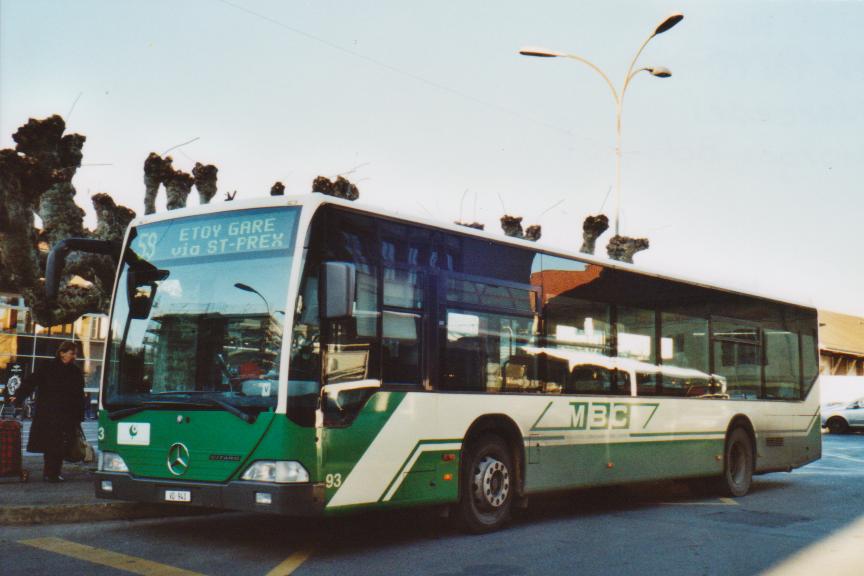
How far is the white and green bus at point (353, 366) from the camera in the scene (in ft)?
23.7

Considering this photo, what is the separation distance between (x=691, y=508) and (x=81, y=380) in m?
7.81

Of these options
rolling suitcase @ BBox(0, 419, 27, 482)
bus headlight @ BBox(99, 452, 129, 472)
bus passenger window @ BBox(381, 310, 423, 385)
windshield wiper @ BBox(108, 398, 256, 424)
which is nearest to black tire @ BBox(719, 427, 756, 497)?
bus passenger window @ BBox(381, 310, 423, 385)

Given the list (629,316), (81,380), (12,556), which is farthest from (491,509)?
(81,380)

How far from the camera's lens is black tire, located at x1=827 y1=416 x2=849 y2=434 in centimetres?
3528

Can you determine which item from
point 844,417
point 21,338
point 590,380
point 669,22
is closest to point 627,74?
point 669,22

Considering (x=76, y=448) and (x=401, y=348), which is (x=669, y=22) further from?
(x=76, y=448)

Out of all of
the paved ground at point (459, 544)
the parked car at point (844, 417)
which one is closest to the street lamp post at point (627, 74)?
the paved ground at point (459, 544)

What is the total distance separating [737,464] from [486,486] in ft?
19.5

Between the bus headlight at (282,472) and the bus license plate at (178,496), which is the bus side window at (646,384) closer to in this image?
the bus headlight at (282,472)

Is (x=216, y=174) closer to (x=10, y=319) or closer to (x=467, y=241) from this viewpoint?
(x=467, y=241)

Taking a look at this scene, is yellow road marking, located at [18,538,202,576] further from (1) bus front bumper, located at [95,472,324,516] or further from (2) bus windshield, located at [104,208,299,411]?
(2) bus windshield, located at [104,208,299,411]

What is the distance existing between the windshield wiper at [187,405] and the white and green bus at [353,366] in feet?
0.05

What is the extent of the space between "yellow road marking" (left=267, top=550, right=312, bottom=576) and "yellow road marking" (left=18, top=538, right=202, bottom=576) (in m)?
0.58

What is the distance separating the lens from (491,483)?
9.05 m
